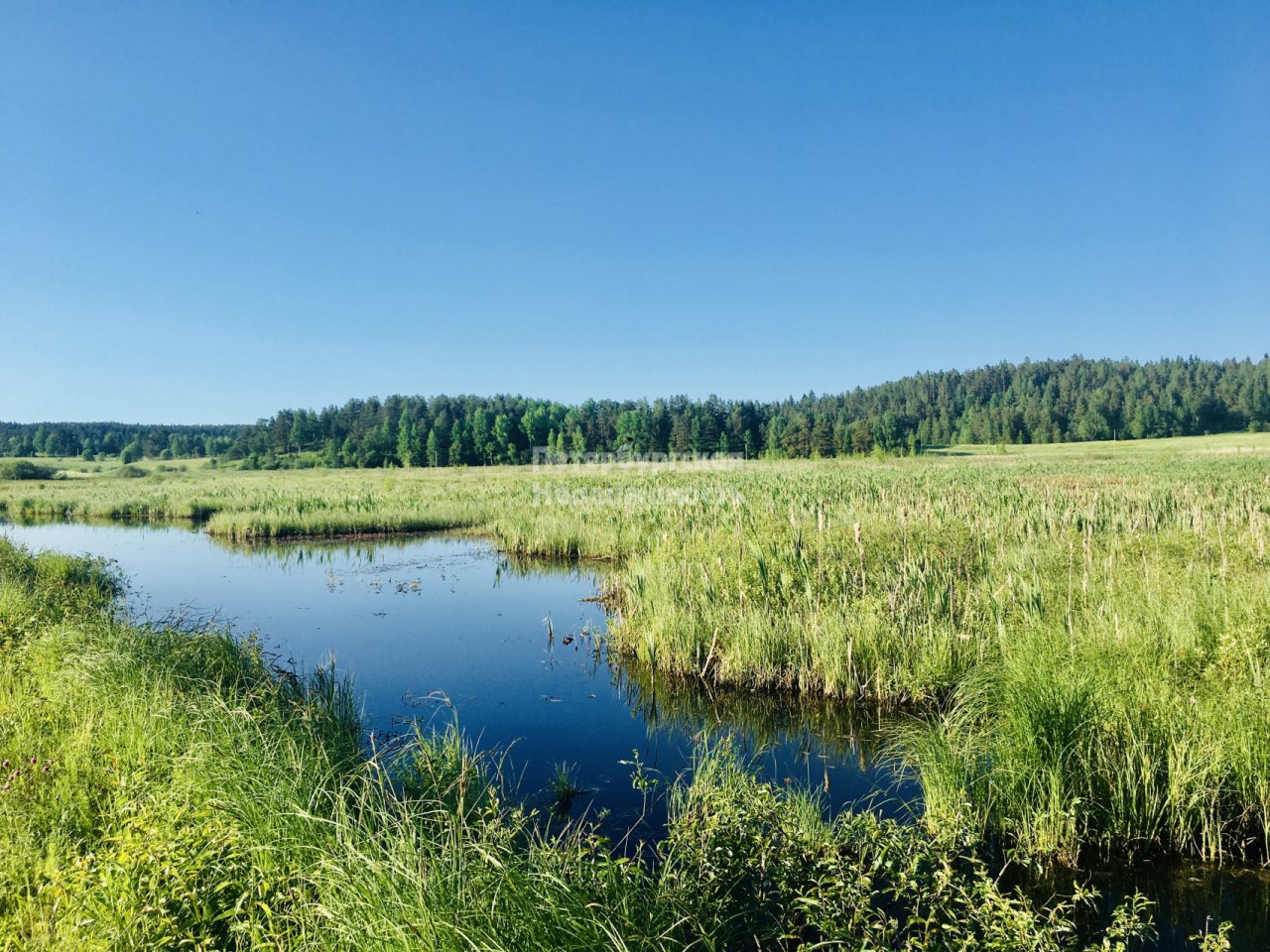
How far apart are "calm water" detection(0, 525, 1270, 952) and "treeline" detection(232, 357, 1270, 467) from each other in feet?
235

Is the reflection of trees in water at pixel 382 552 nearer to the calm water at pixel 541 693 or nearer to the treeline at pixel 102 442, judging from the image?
the calm water at pixel 541 693

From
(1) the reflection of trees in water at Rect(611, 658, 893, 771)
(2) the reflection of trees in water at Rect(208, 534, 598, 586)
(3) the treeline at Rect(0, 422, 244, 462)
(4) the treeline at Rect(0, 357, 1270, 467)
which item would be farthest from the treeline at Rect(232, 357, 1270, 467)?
(1) the reflection of trees in water at Rect(611, 658, 893, 771)

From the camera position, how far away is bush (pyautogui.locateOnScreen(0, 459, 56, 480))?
6550 centimetres

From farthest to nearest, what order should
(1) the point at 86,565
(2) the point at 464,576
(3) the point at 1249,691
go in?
(2) the point at 464,576, (1) the point at 86,565, (3) the point at 1249,691

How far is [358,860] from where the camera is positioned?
10.6 feet

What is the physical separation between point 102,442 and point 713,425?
109052mm

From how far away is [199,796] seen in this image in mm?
4180

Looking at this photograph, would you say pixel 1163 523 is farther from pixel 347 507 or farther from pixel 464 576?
pixel 347 507

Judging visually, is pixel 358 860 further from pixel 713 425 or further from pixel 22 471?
pixel 713 425

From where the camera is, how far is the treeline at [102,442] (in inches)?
4547

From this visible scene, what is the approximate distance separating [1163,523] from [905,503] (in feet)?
15.9

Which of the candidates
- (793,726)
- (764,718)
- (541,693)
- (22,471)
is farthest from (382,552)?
(22,471)

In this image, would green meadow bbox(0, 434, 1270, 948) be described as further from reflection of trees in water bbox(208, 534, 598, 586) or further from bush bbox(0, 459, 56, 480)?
bush bbox(0, 459, 56, 480)

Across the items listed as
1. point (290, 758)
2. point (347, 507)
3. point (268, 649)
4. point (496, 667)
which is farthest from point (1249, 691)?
point (347, 507)
